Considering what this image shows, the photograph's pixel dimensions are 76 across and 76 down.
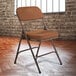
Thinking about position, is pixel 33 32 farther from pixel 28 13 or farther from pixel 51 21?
pixel 51 21

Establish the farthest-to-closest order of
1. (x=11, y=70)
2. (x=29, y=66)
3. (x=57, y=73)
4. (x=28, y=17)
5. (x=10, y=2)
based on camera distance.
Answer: (x=10, y=2), (x=28, y=17), (x=29, y=66), (x=11, y=70), (x=57, y=73)

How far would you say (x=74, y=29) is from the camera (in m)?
5.04

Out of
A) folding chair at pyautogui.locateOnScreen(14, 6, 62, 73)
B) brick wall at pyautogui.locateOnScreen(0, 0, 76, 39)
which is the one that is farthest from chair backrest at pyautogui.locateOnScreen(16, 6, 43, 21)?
brick wall at pyautogui.locateOnScreen(0, 0, 76, 39)

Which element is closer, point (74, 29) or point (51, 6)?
point (74, 29)

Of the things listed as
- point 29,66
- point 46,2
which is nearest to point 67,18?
point 46,2

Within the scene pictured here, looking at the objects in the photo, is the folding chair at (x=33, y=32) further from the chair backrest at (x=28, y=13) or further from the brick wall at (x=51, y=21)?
the brick wall at (x=51, y=21)

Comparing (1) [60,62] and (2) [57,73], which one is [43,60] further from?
(2) [57,73]

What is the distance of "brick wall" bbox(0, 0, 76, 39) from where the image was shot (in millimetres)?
5066

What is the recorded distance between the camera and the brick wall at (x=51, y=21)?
16.6 feet

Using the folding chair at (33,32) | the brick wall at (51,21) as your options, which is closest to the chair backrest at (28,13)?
the folding chair at (33,32)

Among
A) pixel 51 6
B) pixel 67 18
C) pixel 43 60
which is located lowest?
pixel 43 60

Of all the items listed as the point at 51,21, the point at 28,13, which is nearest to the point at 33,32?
the point at 28,13

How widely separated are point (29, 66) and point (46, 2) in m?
3.31

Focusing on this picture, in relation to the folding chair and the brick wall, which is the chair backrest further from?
the brick wall
